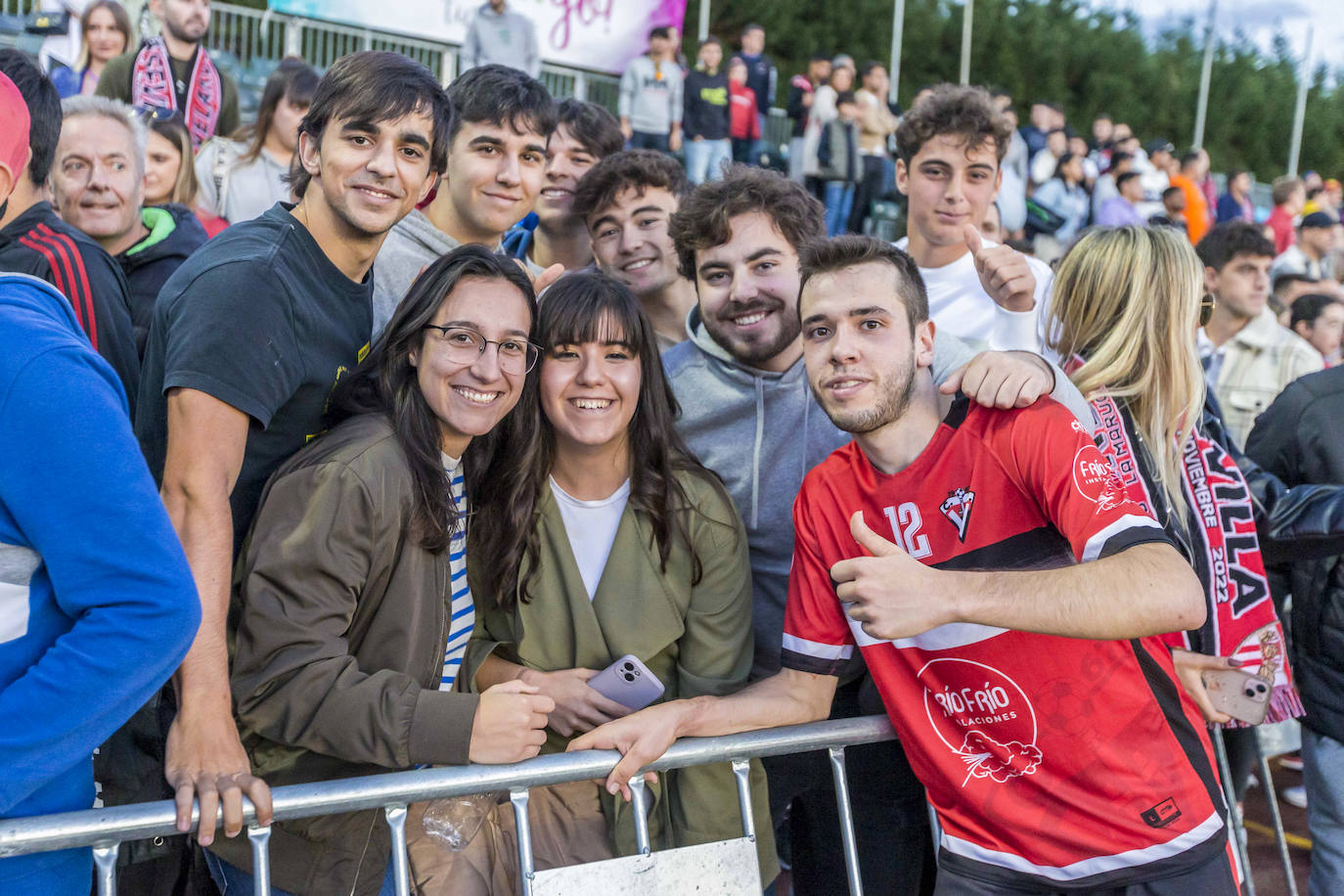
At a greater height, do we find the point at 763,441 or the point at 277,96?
the point at 277,96

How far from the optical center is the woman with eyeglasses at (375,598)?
7.49ft

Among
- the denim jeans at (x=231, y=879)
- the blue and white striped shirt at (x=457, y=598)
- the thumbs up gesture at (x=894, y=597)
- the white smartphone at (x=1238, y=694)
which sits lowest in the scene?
the denim jeans at (x=231, y=879)

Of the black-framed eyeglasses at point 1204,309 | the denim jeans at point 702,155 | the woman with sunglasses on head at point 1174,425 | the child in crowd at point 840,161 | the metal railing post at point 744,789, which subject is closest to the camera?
the metal railing post at point 744,789

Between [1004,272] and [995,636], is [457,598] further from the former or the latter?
[1004,272]

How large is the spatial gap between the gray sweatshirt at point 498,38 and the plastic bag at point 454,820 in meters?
10.1

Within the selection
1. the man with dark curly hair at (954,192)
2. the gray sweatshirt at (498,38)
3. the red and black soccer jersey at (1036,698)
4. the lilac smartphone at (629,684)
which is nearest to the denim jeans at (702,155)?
the gray sweatshirt at (498,38)

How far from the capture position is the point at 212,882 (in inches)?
110

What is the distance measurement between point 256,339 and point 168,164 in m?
3.04

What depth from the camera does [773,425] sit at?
11.3 ft

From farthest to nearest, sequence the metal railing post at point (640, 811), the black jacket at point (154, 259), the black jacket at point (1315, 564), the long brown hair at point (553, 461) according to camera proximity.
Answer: the black jacket at point (154, 259)
the black jacket at point (1315, 564)
the long brown hair at point (553, 461)
the metal railing post at point (640, 811)

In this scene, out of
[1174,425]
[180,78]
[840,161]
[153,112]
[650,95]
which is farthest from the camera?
[840,161]

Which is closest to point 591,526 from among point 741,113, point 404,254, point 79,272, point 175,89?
point 404,254

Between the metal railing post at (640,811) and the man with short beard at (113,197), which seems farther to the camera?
the man with short beard at (113,197)

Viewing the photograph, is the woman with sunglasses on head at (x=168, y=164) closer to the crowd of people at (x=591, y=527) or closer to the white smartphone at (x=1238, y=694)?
the crowd of people at (x=591, y=527)
